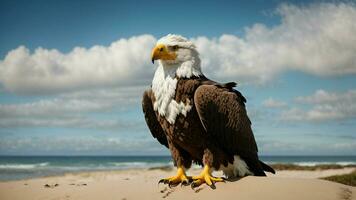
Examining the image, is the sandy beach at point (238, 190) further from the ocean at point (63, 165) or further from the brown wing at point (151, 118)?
the ocean at point (63, 165)

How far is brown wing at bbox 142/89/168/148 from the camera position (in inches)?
261

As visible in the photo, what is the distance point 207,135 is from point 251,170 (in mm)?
1117

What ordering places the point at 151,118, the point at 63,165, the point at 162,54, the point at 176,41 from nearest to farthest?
the point at 162,54
the point at 176,41
the point at 151,118
the point at 63,165

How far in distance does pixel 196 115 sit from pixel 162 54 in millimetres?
980

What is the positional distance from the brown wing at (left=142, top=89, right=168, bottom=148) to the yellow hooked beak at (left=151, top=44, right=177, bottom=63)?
633 millimetres

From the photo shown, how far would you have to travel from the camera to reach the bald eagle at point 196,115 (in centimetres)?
588

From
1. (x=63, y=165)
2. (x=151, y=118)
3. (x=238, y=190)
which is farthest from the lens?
(x=63, y=165)

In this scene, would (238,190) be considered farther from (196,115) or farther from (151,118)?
(151,118)

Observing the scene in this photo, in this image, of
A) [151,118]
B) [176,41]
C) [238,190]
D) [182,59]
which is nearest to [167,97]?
[182,59]

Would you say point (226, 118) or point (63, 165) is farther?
point (63, 165)

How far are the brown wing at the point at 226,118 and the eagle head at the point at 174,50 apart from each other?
56 centimetres

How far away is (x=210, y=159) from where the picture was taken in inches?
234

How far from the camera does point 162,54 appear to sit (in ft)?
19.9

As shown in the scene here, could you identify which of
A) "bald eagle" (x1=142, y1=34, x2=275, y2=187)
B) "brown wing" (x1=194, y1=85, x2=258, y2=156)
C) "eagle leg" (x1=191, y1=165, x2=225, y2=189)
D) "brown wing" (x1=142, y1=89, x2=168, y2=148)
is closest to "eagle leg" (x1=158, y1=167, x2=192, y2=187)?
"bald eagle" (x1=142, y1=34, x2=275, y2=187)
